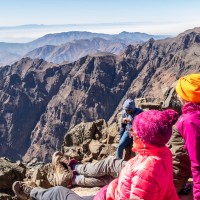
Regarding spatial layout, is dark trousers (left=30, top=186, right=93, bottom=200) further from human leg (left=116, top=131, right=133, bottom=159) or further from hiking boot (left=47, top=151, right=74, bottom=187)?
human leg (left=116, top=131, right=133, bottom=159)

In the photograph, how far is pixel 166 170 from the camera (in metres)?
5.92

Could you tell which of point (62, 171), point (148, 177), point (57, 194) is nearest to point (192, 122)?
point (148, 177)

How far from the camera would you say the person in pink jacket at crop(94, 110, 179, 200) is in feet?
18.7

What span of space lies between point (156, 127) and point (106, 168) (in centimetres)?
345

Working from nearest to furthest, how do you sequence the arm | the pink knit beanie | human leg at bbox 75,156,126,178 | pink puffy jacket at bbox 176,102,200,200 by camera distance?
the arm < the pink knit beanie < pink puffy jacket at bbox 176,102,200,200 < human leg at bbox 75,156,126,178

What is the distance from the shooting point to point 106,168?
29.5ft

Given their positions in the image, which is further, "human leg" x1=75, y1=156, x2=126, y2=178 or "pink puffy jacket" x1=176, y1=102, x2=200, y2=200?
"human leg" x1=75, y1=156, x2=126, y2=178

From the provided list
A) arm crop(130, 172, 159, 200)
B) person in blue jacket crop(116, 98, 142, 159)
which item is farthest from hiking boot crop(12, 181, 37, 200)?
person in blue jacket crop(116, 98, 142, 159)

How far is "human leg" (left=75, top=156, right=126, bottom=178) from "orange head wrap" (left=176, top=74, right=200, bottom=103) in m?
2.42

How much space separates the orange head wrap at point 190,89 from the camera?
7.27 m

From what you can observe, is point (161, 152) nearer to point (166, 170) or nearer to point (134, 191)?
point (166, 170)

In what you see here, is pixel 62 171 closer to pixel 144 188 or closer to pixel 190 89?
pixel 190 89

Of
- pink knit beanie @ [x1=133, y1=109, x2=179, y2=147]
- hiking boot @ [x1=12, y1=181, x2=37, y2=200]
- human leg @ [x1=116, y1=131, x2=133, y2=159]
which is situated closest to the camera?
pink knit beanie @ [x1=133, y1=109, x2=179, y2=147]

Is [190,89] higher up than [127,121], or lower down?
higher up
